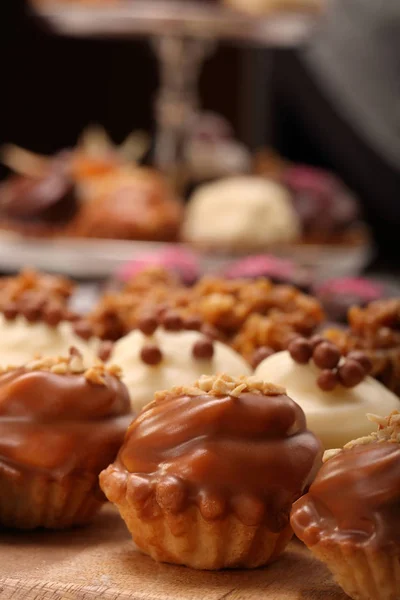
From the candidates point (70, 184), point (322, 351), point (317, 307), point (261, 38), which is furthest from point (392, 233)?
point (322, 351)

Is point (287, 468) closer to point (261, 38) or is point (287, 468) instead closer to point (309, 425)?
point (309, 425)

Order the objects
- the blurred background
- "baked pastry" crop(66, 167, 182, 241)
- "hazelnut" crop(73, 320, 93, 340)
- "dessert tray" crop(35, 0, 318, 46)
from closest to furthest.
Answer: "hazelnut" crop(73, 320, 93, 340) → "baked pastry" crop(66, 167, 182, 241) → "dessert tray" crop(35, 0, 318, 46) → the blurred background

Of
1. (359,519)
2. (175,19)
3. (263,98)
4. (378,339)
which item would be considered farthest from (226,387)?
(263,98)

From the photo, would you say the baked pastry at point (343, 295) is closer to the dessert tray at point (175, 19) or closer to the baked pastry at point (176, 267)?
the baked pastry at point (176, 267)

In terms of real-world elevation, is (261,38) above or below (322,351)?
below

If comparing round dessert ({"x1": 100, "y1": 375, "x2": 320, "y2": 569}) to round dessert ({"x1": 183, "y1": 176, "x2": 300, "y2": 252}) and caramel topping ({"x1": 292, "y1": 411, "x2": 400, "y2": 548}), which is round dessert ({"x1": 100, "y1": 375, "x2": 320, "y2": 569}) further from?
round dessert ({"x1": 183, "y1": 176, "x2": 300, "y2": 252})

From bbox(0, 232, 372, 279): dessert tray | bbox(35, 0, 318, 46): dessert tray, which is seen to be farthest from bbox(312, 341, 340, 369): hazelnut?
bbox(35, 0, 318, 46): dessert tray
